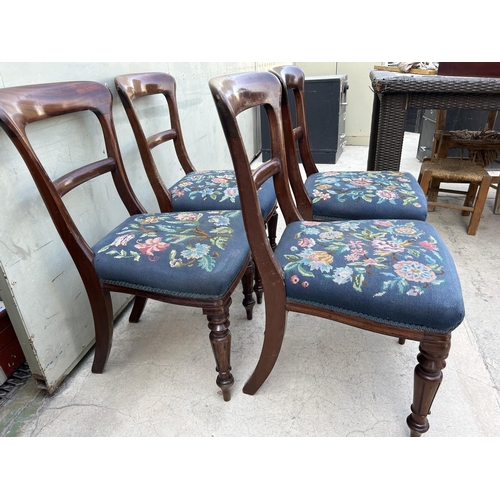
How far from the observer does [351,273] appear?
0.91 metres

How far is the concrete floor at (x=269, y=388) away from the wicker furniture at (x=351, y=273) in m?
0.18

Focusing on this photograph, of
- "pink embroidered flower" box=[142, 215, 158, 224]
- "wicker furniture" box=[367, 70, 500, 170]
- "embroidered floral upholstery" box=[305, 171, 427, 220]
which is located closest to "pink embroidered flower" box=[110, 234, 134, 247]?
"pink embroidered flower" box=[142, 215, 158, 224]

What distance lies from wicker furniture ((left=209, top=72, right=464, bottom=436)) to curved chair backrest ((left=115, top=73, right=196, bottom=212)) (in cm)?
56

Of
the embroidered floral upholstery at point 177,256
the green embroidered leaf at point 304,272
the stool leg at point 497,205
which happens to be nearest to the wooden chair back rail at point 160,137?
the embroidered floral upholstery at point 177,256

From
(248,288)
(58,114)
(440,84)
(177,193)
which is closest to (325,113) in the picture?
(440,84)

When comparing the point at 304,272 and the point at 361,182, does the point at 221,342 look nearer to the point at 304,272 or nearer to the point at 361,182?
the point at 304,272

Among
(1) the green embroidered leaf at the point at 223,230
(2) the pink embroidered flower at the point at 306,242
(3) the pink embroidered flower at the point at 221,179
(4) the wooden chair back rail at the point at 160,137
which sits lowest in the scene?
(3) the pink embroidered flower at the point at 221,179

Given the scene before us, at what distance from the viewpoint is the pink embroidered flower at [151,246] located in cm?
106

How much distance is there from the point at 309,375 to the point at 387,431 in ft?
0.97

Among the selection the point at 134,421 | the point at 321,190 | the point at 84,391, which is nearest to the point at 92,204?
the point at 84,391

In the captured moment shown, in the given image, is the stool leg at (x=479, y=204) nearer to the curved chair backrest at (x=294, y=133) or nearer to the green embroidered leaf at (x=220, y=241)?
the curved chair backrest at (x=294, y=133)

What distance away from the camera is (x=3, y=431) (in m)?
1.12

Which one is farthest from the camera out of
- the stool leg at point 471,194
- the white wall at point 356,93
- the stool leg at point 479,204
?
the white wall at point 356,93

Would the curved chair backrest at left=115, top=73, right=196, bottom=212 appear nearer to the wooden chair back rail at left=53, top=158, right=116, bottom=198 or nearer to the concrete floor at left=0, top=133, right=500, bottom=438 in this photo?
the wooden chair back rail at left=53, top=158, right=116, bottom=198
